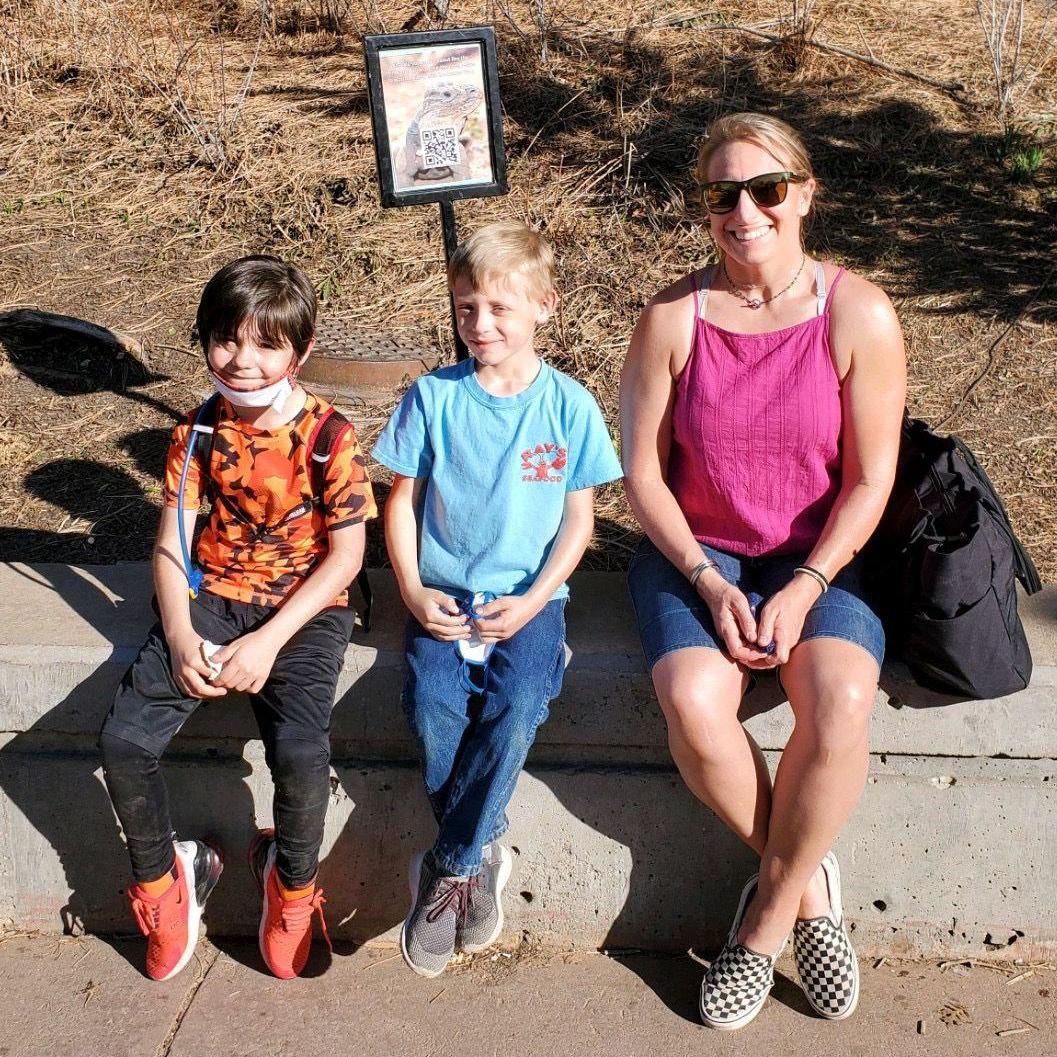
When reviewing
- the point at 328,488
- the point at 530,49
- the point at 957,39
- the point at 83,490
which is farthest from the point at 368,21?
the point at 328,488

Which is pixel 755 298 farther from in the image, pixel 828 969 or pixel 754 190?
pixel 828 969

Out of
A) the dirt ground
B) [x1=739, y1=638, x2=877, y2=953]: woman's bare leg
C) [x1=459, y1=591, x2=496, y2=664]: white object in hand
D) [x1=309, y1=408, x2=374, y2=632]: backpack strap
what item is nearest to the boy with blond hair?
[x1=459, y1=591, x2=496, y2=664]: white object in hand

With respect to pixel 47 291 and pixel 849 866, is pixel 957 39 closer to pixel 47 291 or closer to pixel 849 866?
pixel 47 291

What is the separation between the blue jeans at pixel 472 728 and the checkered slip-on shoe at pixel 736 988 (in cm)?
59

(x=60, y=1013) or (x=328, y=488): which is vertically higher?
(x=328, y=488)

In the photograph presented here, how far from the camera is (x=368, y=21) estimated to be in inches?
287

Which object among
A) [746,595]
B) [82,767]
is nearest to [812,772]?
[746,595]

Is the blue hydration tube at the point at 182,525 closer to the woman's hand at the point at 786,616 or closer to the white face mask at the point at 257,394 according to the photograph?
the white face mask at the point at 257,394

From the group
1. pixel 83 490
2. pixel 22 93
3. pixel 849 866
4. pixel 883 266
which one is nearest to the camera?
pixel 849 866

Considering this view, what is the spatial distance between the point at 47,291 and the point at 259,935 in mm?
3441

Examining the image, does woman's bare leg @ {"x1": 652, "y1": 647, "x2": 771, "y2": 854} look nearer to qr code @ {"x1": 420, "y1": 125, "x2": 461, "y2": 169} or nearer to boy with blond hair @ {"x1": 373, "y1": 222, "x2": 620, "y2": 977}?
boy with blond hair @ {"x1": 373, "y1": 222, "x2": 620, "y2": 977}

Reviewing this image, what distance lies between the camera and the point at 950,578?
2.65 m

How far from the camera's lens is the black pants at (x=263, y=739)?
278 cm

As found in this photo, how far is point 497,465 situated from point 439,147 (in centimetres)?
95
